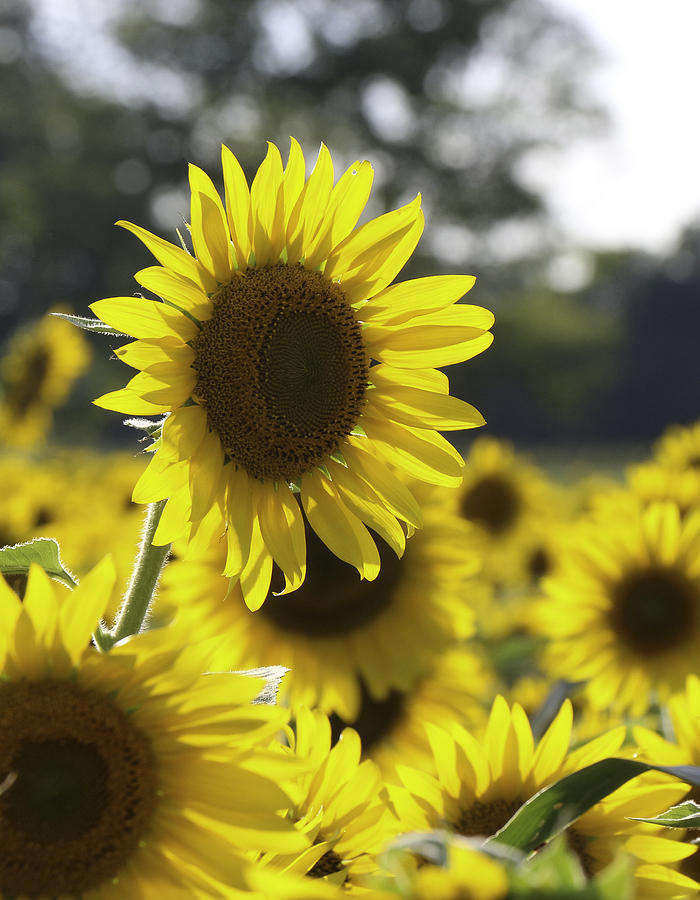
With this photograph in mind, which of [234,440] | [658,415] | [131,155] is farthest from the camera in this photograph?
[658,415]

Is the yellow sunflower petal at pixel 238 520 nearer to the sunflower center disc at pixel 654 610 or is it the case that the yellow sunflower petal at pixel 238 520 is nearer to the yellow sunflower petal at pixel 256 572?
the yellow sunflower petal at pixel 256 572

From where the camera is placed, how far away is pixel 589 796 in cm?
95

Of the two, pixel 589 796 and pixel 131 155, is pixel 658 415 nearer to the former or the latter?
pixel 131 155

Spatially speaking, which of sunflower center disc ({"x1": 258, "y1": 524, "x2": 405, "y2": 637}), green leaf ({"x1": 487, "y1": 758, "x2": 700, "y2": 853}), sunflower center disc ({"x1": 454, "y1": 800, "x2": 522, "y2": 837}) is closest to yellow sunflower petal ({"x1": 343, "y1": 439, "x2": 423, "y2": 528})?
sunflower center disc ({"x1": 454, "y1": 800, "x2": 522, "y2": 837})

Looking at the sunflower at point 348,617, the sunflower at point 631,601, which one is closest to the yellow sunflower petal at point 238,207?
the sunflower at point 348,617

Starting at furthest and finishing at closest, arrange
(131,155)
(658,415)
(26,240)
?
(658,415)
(131,155)
(26,240)

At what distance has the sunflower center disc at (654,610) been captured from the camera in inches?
110

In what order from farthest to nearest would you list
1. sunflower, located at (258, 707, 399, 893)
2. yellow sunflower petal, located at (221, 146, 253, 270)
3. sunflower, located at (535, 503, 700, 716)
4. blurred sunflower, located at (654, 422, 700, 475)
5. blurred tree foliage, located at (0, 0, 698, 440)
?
blurred tree foliage, located at (0, 0, 698, 440) → blurred sunflower, located at (654, 422, 700, 475) → sunflower, located at (535, 503, 700, 716) → yellow sunflower petal, located at (221, 146, 253, 270) → sunflower, located at (258, 707, 399, 893)

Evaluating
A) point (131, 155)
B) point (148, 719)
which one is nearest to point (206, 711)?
point (148, 719)

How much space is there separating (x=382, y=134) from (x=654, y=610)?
32.5 meters

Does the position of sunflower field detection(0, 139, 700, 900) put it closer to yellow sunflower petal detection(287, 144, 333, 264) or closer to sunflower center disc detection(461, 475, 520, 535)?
yellow sunflower petal detection(287, 144, 333, 264)

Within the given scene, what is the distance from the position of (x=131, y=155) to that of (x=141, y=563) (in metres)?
31.8

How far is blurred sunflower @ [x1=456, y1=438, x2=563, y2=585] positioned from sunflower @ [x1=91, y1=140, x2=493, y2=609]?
3.48 meters

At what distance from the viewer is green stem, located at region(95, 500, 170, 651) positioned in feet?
3.95
